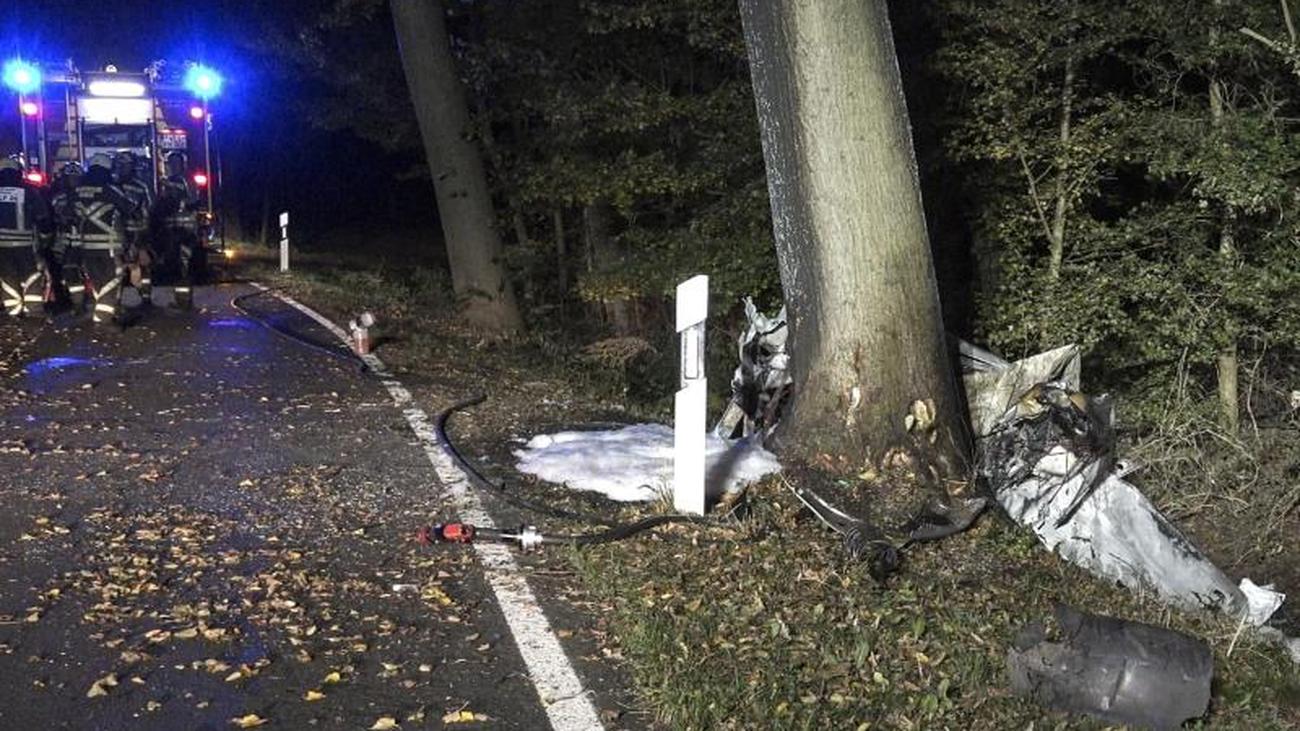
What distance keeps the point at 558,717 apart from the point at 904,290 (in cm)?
354

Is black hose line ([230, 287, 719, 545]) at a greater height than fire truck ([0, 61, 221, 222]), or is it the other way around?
fire truck ([0, 61, 221, 222])

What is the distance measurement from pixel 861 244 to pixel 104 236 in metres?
9.72

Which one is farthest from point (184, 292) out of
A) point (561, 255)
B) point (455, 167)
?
point (561, 255)

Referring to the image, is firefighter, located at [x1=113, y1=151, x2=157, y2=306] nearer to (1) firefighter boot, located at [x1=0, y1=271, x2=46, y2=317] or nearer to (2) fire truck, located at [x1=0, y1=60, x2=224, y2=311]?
(1) firefighter boot, located at [x1=0, y1=271, x2=46, y2=317]

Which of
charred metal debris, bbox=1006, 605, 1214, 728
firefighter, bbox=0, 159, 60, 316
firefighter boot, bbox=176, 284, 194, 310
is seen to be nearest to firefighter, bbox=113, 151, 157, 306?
firefighter boot, bbox=176, 284, 194, 310

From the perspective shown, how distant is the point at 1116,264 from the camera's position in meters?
11.0

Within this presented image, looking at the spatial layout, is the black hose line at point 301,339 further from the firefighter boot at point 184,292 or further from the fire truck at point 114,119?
the fire truck at point 114,119

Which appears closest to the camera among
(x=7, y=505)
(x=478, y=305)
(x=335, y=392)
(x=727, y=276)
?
(x=7, y=505)

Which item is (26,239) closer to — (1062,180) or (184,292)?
(184,292)

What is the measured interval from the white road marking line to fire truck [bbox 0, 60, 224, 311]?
13086 millimetres

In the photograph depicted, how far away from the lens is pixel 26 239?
1372cm

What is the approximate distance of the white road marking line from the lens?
4.33m

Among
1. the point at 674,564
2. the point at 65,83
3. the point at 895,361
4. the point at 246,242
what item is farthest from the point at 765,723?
the point at 246,242

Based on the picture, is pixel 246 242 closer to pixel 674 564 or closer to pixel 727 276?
pixel 727 276
